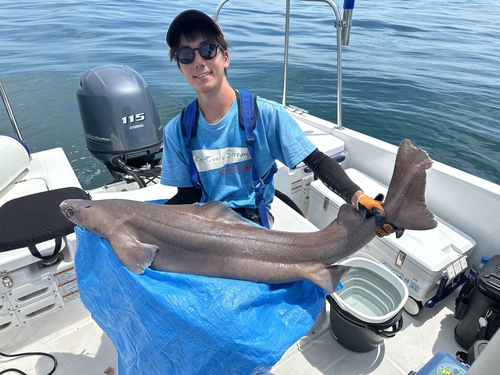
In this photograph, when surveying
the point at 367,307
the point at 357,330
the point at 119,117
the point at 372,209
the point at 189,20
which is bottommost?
the point at 367,307

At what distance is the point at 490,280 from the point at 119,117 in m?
4.13

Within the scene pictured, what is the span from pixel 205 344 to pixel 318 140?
308 cm

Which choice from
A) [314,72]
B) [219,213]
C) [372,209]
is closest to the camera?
[372,209]

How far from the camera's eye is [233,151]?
224 cm

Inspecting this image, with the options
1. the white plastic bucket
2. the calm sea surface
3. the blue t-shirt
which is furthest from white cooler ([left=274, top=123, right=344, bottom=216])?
the calm sea surface

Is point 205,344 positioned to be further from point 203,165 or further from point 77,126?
point 77,126

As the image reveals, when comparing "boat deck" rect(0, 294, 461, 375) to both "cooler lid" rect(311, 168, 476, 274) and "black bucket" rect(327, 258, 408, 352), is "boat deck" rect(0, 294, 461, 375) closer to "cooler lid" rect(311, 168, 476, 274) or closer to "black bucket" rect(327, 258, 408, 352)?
"black bucket" rect(327, 258, 408, 352)

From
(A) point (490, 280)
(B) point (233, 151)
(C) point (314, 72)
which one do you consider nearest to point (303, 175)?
(B) point (233, 151)

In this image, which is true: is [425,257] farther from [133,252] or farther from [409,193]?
[133,252]

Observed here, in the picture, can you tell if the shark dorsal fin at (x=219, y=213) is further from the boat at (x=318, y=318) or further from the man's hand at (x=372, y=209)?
the boat at (x=318, y=318)

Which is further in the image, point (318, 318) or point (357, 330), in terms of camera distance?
point (318, 318)

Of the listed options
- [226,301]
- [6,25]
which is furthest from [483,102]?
[6,25]

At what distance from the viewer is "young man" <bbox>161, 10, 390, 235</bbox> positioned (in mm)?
1981

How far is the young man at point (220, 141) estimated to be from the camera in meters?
1.98
